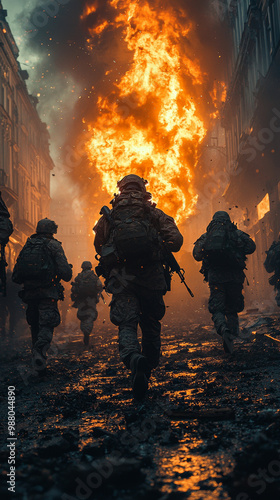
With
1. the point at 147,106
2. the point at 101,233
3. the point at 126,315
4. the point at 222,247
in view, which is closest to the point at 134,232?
the point at 101,233

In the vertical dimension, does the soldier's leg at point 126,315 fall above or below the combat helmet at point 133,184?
below

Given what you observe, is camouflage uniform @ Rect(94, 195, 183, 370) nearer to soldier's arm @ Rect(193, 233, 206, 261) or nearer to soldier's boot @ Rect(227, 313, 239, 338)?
soldier's arm @ Rect(193, 233, 206, 261)

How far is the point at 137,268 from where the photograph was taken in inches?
166

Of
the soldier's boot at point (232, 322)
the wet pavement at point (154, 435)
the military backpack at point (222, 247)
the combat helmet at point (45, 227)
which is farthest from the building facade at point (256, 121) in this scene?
the wet pavement at point (154, 435)

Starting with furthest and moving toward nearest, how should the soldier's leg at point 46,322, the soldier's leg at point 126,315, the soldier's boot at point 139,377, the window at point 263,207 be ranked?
1. the window at point 263,207
2. the soldier's leg at point 46,322
3. the soldier's leg at point 126,315
4. the soldier's boot at point 139,377

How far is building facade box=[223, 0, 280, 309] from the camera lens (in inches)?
654

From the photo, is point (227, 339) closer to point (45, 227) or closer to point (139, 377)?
point (139, 377)

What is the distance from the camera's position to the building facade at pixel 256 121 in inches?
654

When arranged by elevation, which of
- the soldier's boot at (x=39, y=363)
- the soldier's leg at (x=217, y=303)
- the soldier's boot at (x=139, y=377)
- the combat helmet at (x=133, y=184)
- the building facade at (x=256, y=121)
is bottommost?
the soldier's boot at (x=139, y=377)

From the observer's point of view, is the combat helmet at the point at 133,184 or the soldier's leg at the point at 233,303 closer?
the combat helmet at the point at 133,184

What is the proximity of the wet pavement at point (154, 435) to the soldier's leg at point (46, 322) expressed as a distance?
1.33 ft

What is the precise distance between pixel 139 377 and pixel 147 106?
1982 cm

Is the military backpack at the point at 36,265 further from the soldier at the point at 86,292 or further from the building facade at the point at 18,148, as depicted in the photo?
the building facade at the point at 18,148

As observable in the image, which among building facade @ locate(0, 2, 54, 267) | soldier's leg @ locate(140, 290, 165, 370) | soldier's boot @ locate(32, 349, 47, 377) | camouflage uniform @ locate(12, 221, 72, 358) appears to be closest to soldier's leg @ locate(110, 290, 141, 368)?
soldier's leg @ locate(140, 290, 165, 370)
